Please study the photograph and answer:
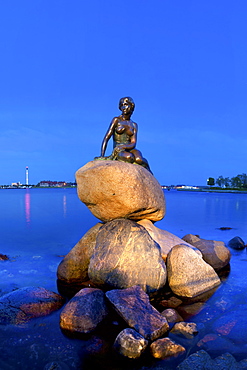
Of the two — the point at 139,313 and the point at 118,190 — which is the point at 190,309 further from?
the point at 118,190

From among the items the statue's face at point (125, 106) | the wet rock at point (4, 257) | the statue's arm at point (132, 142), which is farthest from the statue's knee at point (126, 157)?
the wet rock at point (4, 257)

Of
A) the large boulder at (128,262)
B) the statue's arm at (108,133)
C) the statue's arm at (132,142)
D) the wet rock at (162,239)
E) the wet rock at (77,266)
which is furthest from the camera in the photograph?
the statue's arm at (108,133)

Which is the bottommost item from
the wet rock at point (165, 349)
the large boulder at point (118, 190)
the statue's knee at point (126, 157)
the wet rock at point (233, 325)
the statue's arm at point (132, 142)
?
the wet rock at point (233, 325)

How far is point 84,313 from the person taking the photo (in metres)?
4.77

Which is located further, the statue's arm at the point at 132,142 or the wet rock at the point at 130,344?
the statue's arm at the point at 132,142

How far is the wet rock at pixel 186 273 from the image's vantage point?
621 cm

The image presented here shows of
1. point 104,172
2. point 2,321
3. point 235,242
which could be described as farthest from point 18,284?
point 235,242

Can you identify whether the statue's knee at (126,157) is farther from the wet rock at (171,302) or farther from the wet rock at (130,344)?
the wet rock at (130,344)

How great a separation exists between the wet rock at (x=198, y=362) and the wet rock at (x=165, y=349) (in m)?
0.18

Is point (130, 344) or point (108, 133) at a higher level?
point (108, 133)

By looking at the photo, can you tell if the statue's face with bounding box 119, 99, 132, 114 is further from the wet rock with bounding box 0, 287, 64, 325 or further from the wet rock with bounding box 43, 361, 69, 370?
the wet rock with bounding box 43, 361, 69, 370

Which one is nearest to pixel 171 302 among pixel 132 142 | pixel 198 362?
pixel 198 362

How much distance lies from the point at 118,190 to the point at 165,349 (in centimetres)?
368

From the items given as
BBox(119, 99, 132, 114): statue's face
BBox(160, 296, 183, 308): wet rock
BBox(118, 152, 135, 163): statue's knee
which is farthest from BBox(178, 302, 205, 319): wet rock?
BBox(119, 99, 132, 114): statue's face
